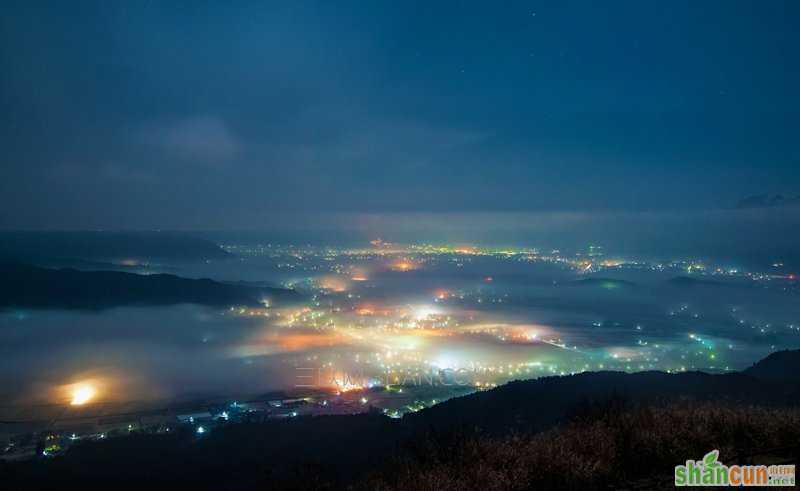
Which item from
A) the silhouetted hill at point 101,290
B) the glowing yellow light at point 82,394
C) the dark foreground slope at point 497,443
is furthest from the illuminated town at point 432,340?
the silhouetted hill at point 101,290

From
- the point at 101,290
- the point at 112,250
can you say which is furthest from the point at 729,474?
the point at 112,250

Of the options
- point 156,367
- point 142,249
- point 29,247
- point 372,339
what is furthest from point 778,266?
point 29,247

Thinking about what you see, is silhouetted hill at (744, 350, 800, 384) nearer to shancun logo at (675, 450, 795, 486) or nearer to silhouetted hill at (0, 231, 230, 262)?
shancun logo at (675, 450, 795, 486)

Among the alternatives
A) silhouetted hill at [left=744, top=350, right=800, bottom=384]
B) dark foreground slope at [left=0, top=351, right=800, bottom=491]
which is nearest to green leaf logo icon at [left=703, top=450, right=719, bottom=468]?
dark foreground slope at [left=0, top=351, right=800, bottom=491]

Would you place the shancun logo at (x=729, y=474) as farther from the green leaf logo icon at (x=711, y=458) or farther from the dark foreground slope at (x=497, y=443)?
the dark foreground slope at (x=497, y=443)

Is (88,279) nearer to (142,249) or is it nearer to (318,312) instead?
(318,312)

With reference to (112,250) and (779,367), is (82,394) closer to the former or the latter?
(779,367)
